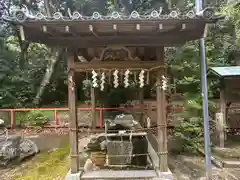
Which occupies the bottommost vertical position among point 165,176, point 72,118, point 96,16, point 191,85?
point 165,176

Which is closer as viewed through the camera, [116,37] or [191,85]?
[116,37]

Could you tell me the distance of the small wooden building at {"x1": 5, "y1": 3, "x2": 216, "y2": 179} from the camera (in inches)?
119

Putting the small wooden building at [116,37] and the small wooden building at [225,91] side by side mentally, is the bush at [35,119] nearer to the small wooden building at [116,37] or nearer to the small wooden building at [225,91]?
the small wooden building at [116,37]

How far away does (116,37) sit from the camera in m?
3.67

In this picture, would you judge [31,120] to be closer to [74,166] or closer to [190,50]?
[74,166]

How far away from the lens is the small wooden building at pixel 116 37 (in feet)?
9.93

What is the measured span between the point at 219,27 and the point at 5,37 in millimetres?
11612

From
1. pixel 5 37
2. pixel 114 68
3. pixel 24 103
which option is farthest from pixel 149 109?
pixel 5 37

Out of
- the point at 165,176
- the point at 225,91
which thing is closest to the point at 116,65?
the point at 165,176

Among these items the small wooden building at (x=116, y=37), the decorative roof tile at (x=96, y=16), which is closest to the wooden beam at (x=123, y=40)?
the small wooden building at (x=116, y=37)

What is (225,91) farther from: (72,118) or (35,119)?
(35,119)

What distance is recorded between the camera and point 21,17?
297 centimetres

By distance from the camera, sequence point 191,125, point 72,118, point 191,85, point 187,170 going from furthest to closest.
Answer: point 191,85 → point 191,125 → point 187,170 → point 72,118

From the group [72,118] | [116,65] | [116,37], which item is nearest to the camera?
[116,37]
